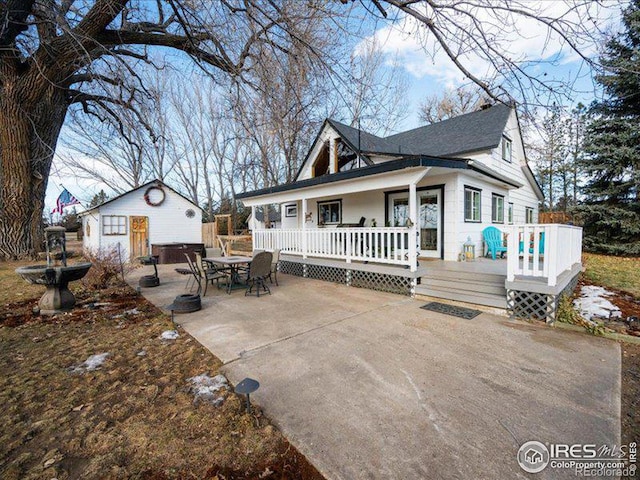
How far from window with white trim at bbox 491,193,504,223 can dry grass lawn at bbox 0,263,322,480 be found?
9.92 meters

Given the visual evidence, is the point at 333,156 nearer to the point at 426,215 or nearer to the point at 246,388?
the point at 426,215

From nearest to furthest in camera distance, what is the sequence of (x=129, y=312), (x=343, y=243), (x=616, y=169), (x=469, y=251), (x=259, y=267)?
(x=129, y=312)
(x=259, y=267)
(x=343, y=243)
(x=469, y=251)
(x=616, y=169)

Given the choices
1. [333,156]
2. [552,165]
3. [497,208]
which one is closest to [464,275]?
[497,208]

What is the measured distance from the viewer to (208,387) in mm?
2713

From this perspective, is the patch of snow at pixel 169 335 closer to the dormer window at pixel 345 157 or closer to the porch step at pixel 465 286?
the porch step at pixel 465 286

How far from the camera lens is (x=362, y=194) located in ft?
32.6

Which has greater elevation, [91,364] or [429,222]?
[429,222]

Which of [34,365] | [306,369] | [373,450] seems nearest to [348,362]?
[306,369]

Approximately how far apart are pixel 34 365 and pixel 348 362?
11.3ft

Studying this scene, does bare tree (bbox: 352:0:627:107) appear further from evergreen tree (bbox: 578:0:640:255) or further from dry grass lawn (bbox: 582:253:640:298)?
evergreen tree (bbox: 578:0:640:255)

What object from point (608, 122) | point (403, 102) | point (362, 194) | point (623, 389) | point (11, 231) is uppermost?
point (403, 102)

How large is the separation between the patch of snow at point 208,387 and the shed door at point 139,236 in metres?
14.3

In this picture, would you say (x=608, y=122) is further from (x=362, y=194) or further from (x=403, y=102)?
(x=362, y=194)

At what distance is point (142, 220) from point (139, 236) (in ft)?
2.76
